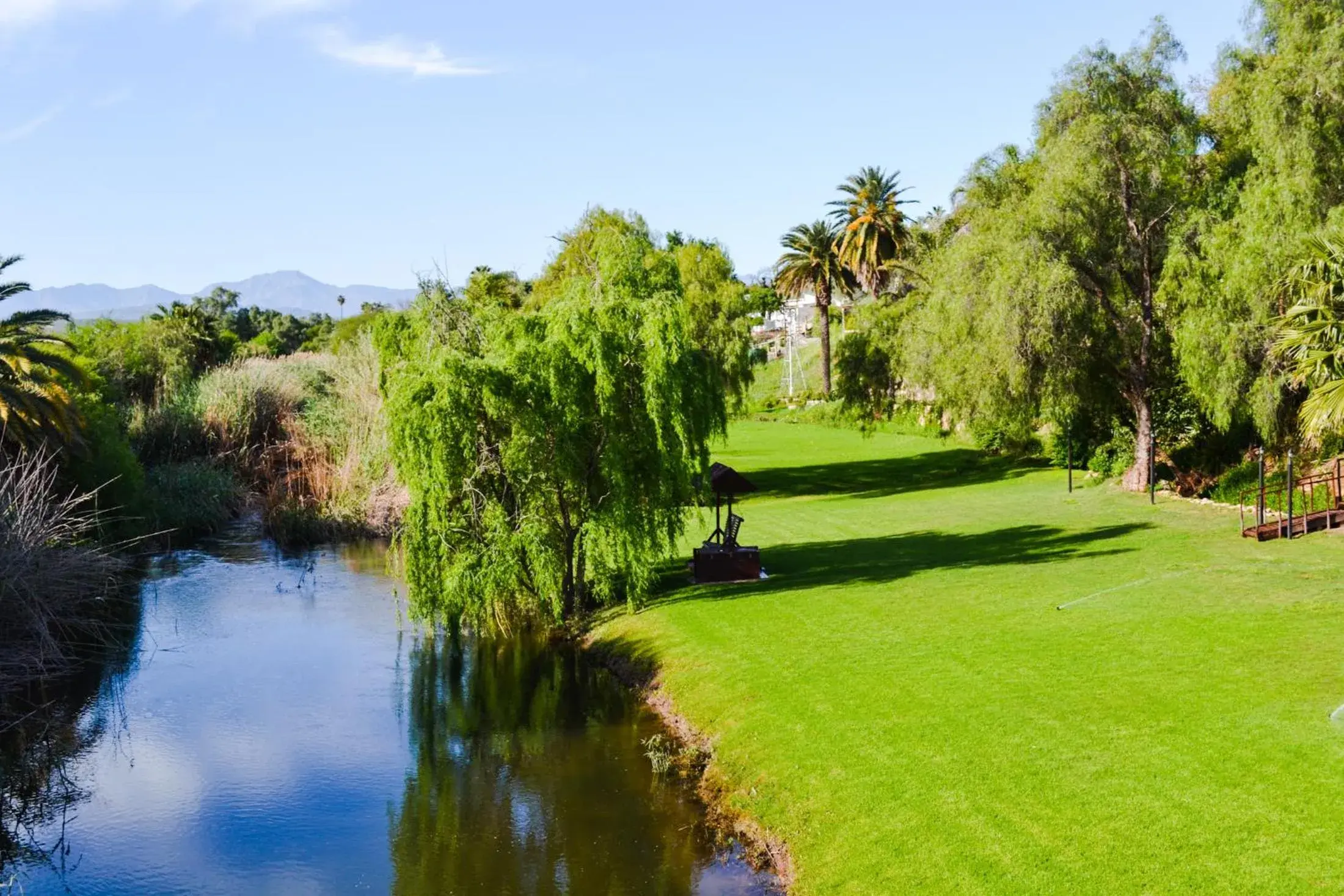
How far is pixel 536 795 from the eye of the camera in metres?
16.9

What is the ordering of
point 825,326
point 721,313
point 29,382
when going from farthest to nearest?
1. point 825,326
2. point 721,313
3. point 29,382

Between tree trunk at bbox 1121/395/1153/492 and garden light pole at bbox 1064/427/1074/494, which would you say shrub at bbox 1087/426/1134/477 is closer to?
garden light pole at bbox 1064/427/1074/494

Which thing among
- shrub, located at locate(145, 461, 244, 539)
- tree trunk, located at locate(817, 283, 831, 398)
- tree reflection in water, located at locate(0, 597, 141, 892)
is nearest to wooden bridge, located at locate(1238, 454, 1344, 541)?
tree reflection in water, located at locate(0, 597, 141, 892)

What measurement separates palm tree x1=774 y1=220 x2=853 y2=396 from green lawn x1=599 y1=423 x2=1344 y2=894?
43.4 m

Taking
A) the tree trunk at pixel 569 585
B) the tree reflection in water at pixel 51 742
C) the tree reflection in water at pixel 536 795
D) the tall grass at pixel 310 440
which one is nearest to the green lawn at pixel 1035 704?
the tree reflection in water at pixel 536 795

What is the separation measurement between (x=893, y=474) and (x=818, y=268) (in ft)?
89.4

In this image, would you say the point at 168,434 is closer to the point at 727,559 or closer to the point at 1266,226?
the point at 727,559

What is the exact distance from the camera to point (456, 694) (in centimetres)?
2252

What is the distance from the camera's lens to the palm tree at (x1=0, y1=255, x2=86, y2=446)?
2964 centimetres

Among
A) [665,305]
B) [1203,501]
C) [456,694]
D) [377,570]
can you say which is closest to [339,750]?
[456,694]

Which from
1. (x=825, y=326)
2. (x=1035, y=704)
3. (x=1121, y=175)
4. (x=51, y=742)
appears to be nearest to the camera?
(x=1035, y=704)

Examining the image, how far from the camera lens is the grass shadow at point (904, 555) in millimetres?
25875

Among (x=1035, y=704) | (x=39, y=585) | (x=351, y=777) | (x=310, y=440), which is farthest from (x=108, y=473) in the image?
(x=1035, y=704)

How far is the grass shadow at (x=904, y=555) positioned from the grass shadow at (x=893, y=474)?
38.4 feet
